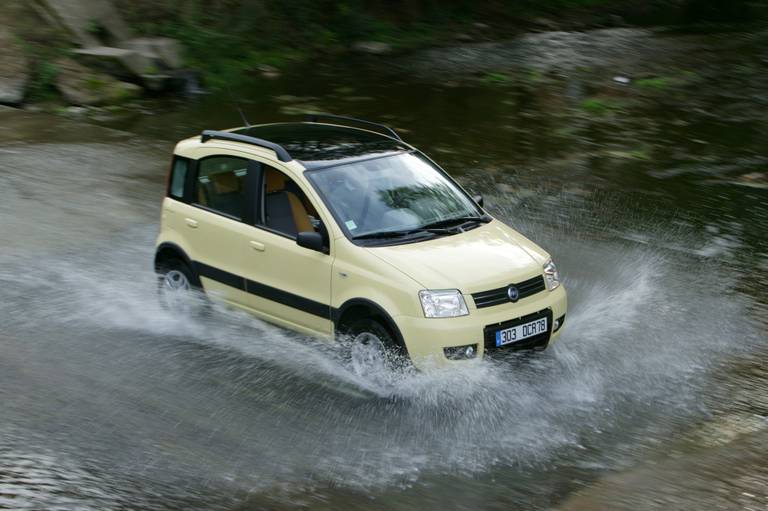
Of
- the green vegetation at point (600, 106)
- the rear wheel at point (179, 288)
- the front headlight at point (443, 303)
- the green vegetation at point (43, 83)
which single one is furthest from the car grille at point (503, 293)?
the green vegetation at point (43, 83)

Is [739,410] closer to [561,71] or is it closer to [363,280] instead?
[363,280]

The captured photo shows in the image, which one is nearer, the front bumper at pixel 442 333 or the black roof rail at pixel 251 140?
the front bumper at pixel 442 333

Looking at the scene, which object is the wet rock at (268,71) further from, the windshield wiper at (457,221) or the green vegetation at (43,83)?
the windshield wiper at (457,221)

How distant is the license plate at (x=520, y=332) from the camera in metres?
7.00

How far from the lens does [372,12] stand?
93.1 ft

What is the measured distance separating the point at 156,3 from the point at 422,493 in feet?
64.7

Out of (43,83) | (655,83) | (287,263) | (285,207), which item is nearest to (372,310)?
(287,263)

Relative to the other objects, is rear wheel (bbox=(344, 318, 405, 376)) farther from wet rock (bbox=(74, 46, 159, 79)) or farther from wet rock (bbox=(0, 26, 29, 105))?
wet rock (bbox=(74, 46, 159, 79))

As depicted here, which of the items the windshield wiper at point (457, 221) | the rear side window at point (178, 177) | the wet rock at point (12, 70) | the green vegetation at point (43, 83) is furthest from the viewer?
the green vegetation at point (43, 83)

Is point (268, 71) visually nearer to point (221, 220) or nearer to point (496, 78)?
point (496, 78)

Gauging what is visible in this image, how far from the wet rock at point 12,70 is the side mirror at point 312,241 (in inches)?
482

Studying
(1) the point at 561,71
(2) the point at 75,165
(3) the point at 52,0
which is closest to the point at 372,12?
(1) the point at 561,71

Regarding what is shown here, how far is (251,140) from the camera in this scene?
817 centimetres

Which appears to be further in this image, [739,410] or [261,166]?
[261,166]
